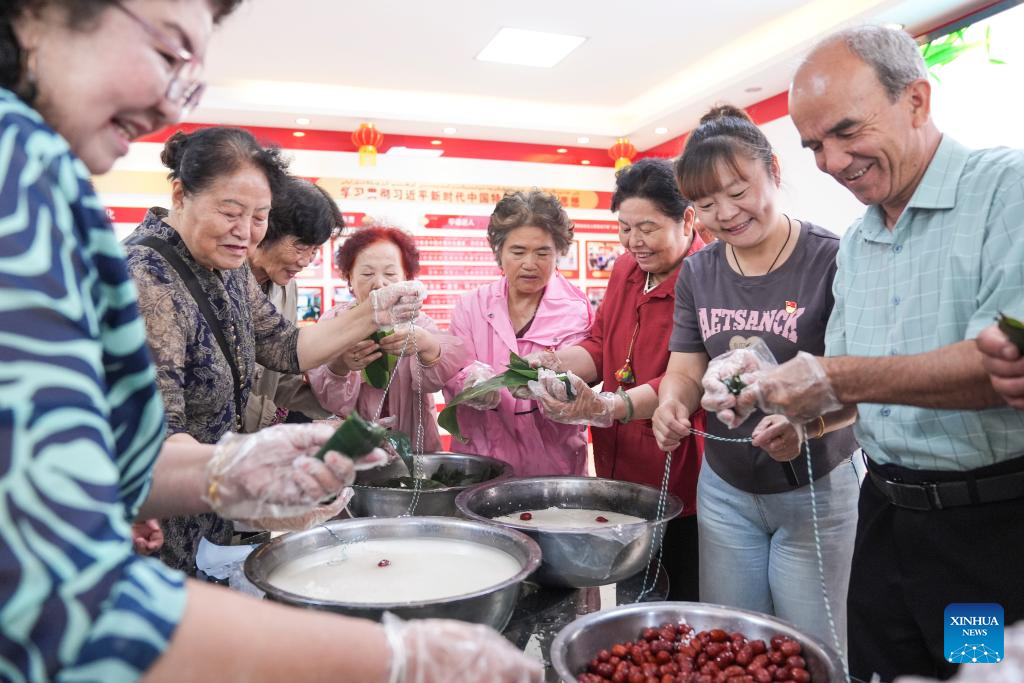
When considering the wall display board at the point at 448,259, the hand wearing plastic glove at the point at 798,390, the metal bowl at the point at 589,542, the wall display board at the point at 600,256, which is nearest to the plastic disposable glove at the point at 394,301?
the metal bowl at the point at 589,542

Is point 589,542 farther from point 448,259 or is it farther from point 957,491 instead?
point 448,259

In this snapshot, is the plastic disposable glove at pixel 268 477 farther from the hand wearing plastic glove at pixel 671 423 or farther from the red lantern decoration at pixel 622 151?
the red lantern decoration at pixel 622 151

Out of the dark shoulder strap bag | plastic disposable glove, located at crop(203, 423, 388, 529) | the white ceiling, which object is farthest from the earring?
the white ceiling

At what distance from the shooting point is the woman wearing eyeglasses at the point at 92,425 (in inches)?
20.3

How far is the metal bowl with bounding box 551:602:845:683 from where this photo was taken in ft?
3.70

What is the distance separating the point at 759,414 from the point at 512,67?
15.0 feet

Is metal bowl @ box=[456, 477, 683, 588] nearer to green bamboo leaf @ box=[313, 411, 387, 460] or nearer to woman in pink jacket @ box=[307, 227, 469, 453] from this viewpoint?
green bamboo leaf @ box=[313, 411, 387, 460]

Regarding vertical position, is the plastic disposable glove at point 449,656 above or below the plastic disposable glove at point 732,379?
below

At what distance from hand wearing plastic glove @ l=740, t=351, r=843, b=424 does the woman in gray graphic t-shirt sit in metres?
0.35

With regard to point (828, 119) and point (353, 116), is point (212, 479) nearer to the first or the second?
point (828, 119)

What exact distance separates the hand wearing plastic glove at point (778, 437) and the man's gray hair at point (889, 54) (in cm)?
72

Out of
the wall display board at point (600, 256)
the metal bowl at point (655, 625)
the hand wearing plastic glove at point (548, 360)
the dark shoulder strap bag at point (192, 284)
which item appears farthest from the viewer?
the wall display board at point (600, 256)

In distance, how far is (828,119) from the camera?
145cm

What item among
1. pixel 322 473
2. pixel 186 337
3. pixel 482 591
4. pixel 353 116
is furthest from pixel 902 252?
pixel 353 116
